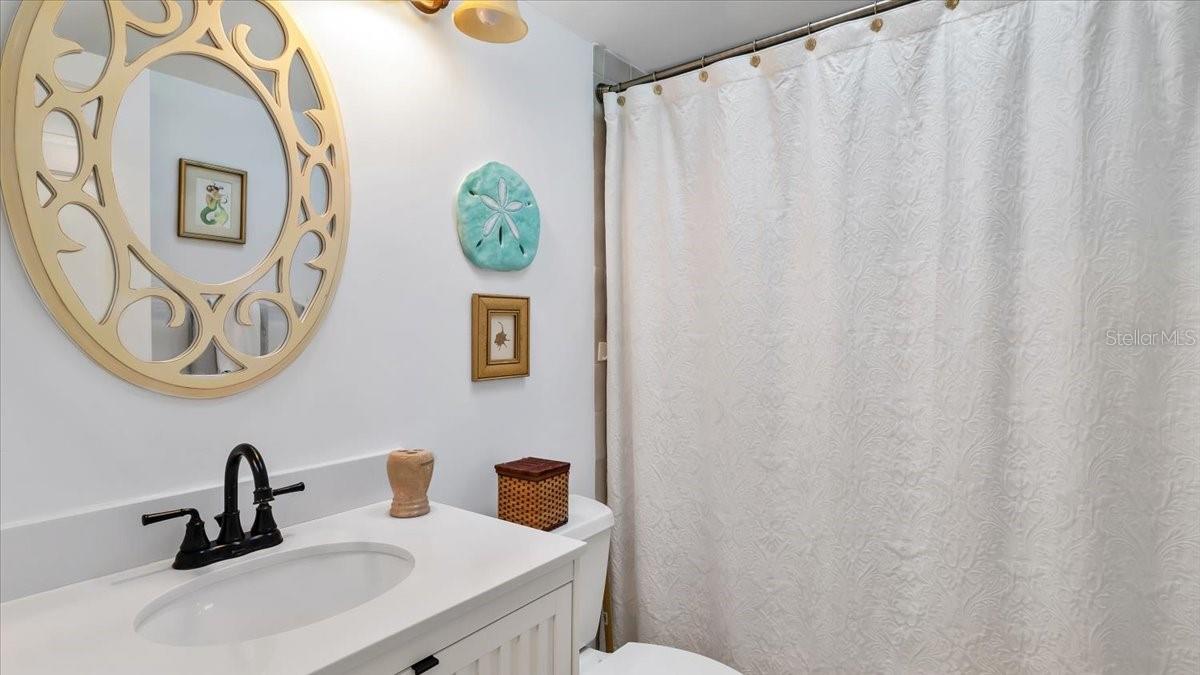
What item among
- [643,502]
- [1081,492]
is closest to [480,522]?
[643,502]

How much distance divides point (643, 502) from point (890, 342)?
0.92m

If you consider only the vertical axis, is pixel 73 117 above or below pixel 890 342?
above

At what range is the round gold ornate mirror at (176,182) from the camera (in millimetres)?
960

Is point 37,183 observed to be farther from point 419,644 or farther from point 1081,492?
point 1081,492

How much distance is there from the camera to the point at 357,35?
139 cm

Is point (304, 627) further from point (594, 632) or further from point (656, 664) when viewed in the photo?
point (594, 632)

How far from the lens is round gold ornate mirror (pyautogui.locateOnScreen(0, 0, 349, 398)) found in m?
0.96

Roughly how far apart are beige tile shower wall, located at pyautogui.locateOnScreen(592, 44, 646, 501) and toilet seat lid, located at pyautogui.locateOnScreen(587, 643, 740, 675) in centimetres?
64

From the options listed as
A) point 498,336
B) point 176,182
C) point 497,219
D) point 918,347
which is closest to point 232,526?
point 176,182

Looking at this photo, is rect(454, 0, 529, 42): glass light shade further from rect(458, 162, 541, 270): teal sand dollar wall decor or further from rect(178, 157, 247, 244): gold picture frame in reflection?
rect(178, 157, 247, 244): gold picture frame in reflection

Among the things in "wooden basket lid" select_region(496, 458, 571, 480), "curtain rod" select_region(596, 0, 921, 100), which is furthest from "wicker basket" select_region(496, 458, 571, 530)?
"curtain rod" select_region(596, 0, 921, 100)

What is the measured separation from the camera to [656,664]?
154 cm

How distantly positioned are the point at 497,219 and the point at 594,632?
3.96 feet

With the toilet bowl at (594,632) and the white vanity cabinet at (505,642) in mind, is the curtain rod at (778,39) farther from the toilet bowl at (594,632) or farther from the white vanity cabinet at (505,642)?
the white vanity cabinet at (505,642)
